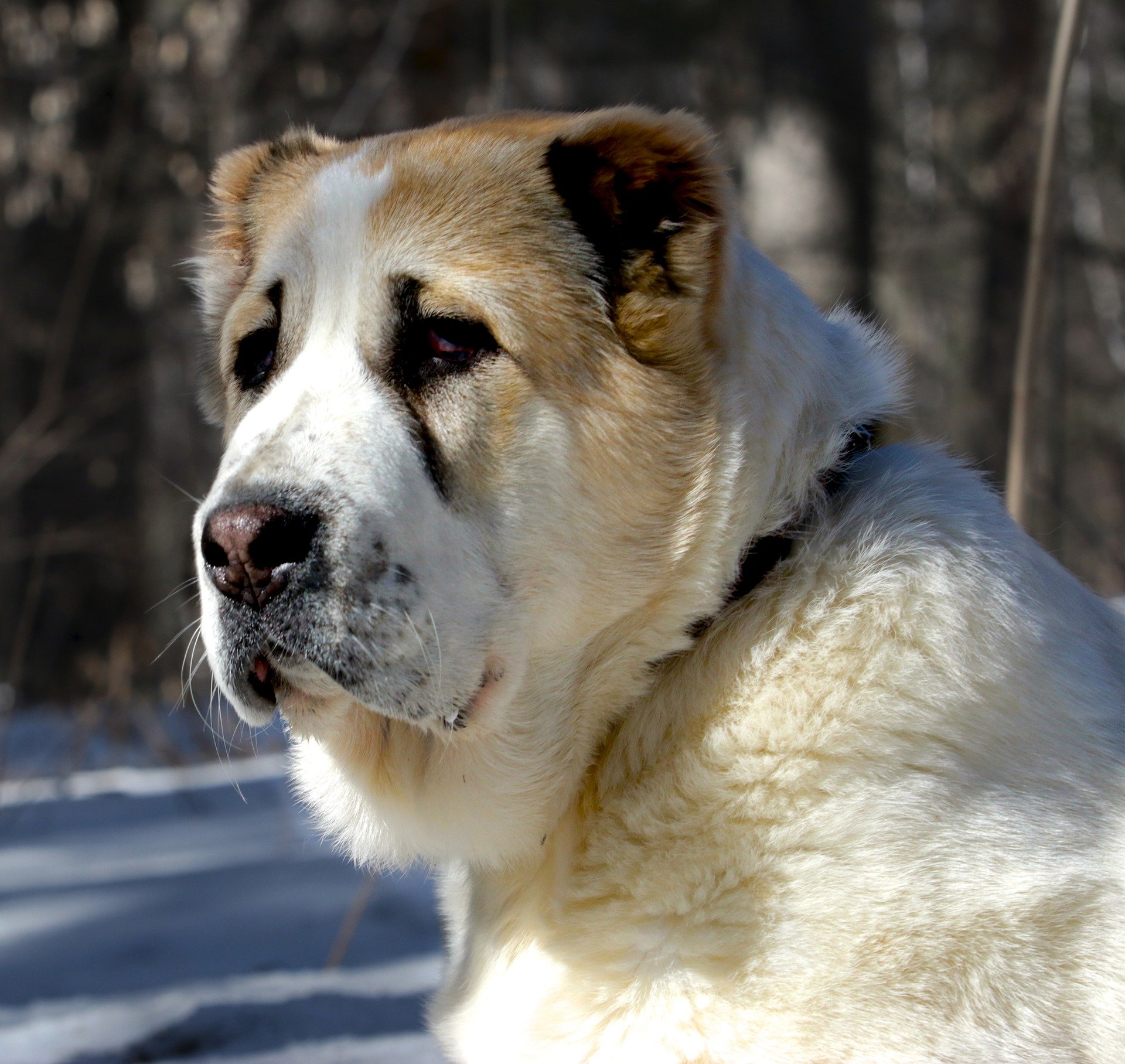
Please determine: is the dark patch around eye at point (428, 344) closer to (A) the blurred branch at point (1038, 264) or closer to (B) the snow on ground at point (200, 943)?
(B) the snow on ground at point (200, 943)

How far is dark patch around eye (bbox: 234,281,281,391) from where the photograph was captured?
2.32m

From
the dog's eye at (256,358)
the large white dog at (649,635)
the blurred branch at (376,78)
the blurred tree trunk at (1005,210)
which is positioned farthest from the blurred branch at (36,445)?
the blurred tree trunk at (1005,210)

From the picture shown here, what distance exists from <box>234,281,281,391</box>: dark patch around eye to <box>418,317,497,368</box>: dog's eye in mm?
348

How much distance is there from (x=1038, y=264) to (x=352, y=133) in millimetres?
5838

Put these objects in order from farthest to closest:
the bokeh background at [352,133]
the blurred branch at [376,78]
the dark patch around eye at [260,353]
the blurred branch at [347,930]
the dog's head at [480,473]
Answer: the bokeh background at [352,133], the blurred branch at [376,78], the blurred branch at [347,930], the dark patch around eye at [260,353], the dog's head at [480,473]

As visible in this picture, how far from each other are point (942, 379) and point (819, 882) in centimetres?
1221

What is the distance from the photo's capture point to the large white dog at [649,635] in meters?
1.83

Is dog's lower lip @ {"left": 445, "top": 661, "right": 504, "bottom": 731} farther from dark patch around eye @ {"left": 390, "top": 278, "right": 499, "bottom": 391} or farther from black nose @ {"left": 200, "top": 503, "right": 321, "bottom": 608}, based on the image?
dark patch around eye @ {"left": 390, "top": 278, "right": 499, "bottom": 391}

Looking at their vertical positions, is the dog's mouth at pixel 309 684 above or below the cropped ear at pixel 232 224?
below

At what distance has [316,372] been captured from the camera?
2.12 m

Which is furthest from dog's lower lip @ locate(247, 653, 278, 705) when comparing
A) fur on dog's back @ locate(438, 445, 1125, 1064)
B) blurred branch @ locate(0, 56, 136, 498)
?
blurred branch @ locate(0, 56, 136, 498)

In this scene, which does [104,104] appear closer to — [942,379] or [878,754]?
[942,379]

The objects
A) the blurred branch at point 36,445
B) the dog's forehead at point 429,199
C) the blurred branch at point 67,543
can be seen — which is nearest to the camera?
Result: the dog's forehead at point 429,199

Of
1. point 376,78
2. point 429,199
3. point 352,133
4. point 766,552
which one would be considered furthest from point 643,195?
point 352,133
